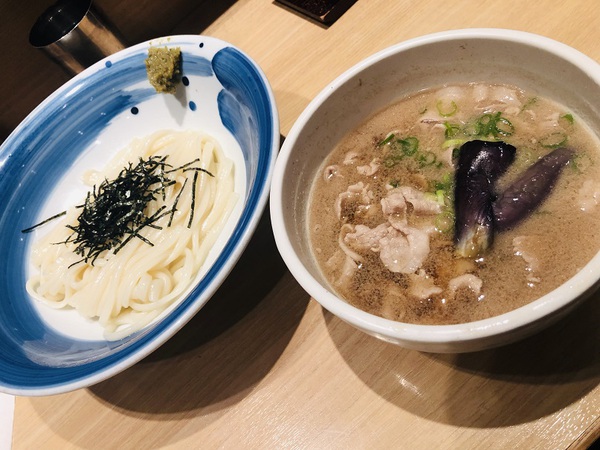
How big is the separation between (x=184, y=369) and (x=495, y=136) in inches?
42.3

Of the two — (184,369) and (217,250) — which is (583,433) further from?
(217,250)

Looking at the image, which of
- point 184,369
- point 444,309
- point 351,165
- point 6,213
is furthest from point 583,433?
point 6,213

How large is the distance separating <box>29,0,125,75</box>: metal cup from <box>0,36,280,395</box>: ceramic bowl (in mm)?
297

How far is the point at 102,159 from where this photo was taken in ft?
7.26

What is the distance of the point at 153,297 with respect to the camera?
5.52 feet

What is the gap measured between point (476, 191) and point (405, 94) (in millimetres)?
406

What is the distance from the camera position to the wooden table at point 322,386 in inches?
43.4

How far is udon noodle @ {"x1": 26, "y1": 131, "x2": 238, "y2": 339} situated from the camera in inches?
65.7

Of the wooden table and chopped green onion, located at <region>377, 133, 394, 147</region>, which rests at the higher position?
chopped green onion, located at <region>377, 133, 394, 147</region>

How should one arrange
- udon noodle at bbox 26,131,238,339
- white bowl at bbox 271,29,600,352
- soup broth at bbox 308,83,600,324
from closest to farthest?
white bowl at bbox 271,29,600,352 → soup broth at bbox 308,83,600,324 → udon noodle at bbox 26,131,238,339

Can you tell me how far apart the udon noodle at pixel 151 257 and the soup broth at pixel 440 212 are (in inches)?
24.1

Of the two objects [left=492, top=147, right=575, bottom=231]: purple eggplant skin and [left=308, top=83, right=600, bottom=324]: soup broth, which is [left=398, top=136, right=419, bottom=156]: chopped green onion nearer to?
[left=308, top=83, right=600, bottom=324]: soup broth

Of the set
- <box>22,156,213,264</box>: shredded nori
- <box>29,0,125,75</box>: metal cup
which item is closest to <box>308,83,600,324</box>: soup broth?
<box>22,156,213,264</box>: shredded nori

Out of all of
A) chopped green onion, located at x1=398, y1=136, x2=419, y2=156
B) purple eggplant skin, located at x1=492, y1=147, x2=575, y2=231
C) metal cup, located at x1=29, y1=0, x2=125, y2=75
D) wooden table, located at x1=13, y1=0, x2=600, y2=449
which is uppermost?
metal cup, located at x1=29, y1=0, x2=125, y2=75
